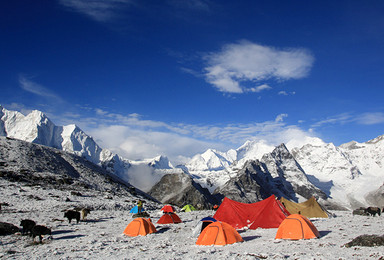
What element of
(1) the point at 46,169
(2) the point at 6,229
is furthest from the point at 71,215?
(1) the point at 46,169

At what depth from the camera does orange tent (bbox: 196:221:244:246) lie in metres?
17.1

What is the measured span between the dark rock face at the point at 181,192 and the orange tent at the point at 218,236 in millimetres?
89839

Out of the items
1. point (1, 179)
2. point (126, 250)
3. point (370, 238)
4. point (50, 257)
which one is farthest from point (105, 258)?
point (1, 179)

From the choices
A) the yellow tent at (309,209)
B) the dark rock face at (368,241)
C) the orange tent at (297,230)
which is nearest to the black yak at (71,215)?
the orange tent at (297,230)

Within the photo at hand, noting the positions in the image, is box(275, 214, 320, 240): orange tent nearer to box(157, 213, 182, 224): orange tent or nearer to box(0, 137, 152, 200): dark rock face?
box(157, 213, 182, 224): orange tent

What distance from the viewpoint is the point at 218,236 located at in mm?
17203

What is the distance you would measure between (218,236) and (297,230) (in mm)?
5397

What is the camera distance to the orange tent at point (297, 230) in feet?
56.5

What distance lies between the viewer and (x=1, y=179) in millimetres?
43844

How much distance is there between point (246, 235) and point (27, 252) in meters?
15.4

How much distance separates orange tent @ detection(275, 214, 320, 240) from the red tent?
21.9 feet

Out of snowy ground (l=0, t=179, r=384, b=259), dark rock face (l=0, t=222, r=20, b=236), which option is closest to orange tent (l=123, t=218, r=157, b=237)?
snowy ground (l=0, t=179, r=384, b=259)

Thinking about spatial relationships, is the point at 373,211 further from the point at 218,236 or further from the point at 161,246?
the point at 161,246

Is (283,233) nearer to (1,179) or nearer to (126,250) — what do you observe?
(126,250)
